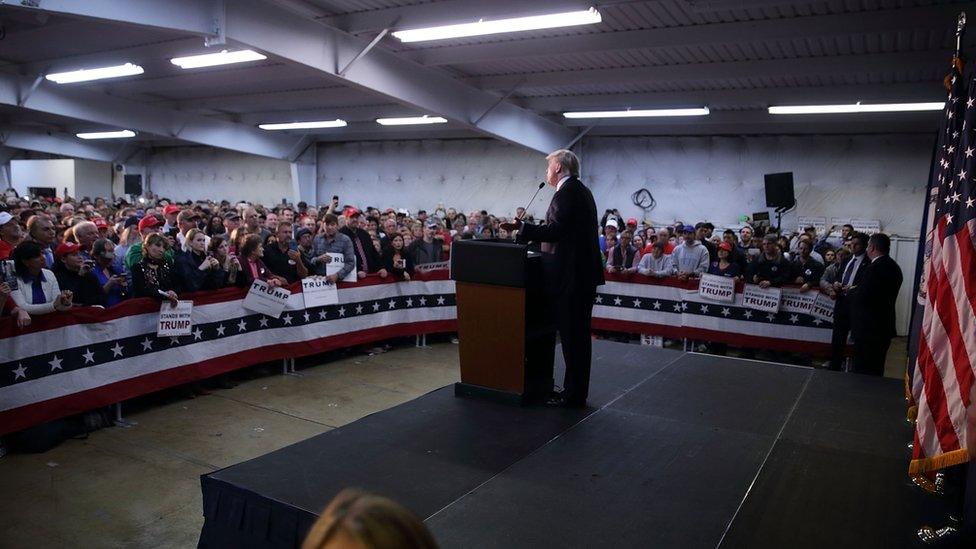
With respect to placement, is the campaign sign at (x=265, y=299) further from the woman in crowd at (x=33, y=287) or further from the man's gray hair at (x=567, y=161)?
the man's gray hair at (x=567, y=161)

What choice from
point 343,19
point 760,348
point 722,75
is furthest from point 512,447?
point 722,75

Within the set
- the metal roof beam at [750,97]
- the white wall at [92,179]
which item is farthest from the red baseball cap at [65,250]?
the white wall at [92,179]

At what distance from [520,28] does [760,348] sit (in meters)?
5.36

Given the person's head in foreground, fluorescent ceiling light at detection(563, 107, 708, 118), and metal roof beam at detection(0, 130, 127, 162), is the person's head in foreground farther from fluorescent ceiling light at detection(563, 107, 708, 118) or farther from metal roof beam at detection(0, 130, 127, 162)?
metal roof beam at detection(0, 130, 127, 162)

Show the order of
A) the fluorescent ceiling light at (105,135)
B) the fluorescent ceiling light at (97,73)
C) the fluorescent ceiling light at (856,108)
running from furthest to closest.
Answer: the fluorescent ceiling light at (105,135), the fluorescent ceiling light at (97,73), the fluorescent ceiling light at (856,108)

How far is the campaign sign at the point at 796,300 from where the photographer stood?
8.22 metres

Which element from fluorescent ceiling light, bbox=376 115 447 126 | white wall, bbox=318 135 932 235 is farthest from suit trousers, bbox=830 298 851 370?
fluorescent ceiling light, bbox=376 115 447 126

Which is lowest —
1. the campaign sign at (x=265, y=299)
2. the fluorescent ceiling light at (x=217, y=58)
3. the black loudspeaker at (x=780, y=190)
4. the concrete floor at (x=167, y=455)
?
the concrete floor at (x=167, y=455)

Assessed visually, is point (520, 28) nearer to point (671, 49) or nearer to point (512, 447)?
point (671, 49)

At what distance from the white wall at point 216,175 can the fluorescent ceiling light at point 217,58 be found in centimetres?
1072

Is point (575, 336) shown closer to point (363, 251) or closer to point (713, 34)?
point (363, 251)

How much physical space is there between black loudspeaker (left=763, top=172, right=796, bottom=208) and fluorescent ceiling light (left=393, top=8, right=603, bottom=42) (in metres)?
7.29

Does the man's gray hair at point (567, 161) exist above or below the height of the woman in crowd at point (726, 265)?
above

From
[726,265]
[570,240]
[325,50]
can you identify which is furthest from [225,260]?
[726,265]
